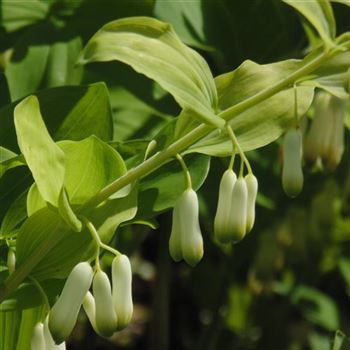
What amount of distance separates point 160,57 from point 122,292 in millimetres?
260

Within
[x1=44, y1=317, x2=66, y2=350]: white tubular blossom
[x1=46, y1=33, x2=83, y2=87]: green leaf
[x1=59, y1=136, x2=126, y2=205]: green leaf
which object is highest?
[x1=59, y1=136, x2=126, y2=205]: green leaf

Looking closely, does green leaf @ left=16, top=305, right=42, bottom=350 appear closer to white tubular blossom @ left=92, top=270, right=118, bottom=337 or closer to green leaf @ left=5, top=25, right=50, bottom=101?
white tubular blossom @ left=92, top=270, right=118, bottom=337

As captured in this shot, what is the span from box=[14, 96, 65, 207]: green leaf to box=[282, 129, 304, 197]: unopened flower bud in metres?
0.24

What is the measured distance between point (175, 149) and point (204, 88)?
0.28 feet

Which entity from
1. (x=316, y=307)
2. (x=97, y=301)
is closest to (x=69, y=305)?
(x=97, y=301)

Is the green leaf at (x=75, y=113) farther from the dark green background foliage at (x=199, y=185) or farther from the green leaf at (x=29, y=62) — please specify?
the green leaf at (x=29, y=62)

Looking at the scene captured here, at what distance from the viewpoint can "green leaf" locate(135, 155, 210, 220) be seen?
1164 mm

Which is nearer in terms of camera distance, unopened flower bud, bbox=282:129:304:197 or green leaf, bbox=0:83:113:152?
unopened flower bud, bbox=282:129:304:197

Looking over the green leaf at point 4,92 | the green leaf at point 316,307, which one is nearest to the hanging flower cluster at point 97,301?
the green leaf at point 4,92

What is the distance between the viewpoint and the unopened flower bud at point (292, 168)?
1.05 meters

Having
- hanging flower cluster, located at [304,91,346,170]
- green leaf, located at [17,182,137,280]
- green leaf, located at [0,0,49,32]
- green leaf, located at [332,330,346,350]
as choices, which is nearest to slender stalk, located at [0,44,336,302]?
green leaf, located at [17,182,137,280]

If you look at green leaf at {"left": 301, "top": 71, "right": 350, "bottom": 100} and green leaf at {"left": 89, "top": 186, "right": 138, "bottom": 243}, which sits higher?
green leaf at {"left": 301, "top": 71, "right": 350, "bottom": 100}

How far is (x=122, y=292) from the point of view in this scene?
994 mm

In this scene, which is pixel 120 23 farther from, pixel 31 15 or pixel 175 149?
pixel 31 15
